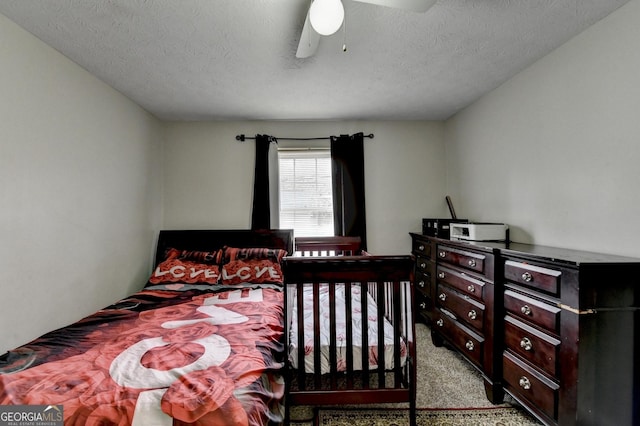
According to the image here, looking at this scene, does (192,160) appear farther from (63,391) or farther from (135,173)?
(63,391)

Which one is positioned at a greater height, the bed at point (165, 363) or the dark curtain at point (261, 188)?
the dark curtain at point (261, 188)

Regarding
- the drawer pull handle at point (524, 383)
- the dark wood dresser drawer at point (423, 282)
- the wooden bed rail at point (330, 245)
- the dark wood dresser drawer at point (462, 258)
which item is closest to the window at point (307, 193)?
the wooden bed rail at point (330, 245)

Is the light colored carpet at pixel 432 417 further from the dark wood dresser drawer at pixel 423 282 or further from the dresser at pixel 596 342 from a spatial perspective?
the dark wood dresser drawer at pixel 423 282

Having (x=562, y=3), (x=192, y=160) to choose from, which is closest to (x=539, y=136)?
(x=562, y=3)

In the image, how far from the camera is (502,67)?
227 cm

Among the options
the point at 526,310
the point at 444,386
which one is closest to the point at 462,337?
the point at 444,386

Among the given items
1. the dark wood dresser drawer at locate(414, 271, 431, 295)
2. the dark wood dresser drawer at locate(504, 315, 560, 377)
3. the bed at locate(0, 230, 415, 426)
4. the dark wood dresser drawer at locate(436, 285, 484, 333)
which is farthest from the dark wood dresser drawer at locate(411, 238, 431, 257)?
the dark wood dresser drawer at locate(504, 315, 560, 377)

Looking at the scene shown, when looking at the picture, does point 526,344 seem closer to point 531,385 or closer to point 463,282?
point 531,385

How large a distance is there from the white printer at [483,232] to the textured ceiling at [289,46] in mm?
1252

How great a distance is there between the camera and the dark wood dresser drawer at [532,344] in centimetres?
152

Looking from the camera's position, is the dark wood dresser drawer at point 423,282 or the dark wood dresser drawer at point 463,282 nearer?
the dark wood dresser drawer at point 463,282

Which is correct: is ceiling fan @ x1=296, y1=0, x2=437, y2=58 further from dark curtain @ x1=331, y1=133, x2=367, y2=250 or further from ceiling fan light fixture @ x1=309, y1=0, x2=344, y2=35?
dark curtain @ x1=331, y1=133, x2=367, y2=250

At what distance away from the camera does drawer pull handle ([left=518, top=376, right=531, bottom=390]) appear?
167 centimetres

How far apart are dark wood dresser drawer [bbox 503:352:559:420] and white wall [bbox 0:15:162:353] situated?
3046 millimetres
